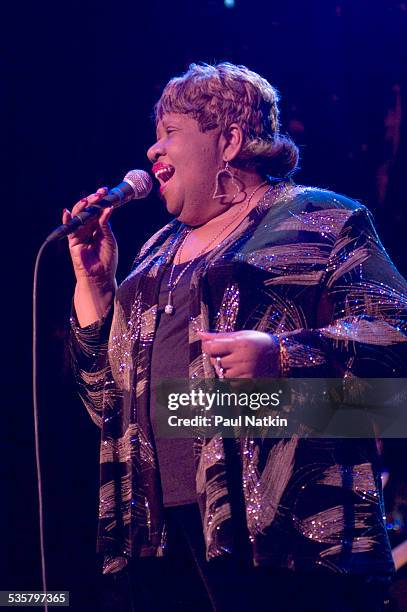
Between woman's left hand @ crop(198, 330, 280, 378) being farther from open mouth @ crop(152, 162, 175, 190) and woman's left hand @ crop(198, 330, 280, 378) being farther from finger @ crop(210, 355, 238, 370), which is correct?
open mouth @ crop(152, 162, 175, 190)

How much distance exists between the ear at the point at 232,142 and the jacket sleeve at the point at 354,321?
0.38 meters

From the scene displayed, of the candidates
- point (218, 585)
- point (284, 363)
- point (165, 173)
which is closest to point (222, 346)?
point (284, 363)

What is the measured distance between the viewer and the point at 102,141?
8.38 ft

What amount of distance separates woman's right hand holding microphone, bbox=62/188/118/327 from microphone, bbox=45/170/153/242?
0.25ft

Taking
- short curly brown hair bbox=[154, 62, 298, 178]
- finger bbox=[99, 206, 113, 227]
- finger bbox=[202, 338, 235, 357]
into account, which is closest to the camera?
finger bbox=[202, 338, 235, 357]

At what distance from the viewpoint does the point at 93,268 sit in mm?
1805

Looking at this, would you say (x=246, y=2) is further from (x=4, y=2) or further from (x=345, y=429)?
(x=345, y=429)

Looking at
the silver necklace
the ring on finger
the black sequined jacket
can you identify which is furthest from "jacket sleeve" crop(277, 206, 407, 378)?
the silver necklace

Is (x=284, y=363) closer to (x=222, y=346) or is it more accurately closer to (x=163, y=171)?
(x=222, y=346)

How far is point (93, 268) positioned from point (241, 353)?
2.12 feet

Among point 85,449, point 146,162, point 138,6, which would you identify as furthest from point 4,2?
point 85,449

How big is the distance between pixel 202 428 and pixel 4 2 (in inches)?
65.6

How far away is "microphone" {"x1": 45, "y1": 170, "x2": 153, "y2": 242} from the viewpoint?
1607 millimetres

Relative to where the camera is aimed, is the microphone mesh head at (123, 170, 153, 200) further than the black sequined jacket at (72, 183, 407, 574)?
Yes
